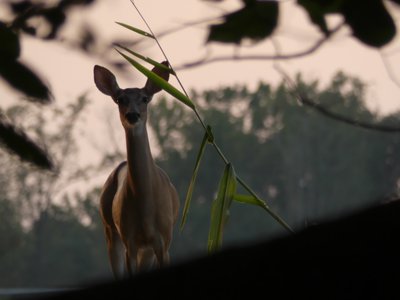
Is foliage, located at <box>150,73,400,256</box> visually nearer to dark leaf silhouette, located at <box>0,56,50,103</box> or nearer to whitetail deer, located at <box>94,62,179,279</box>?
whitetail deer, located at <box>94,62,179,279</box>

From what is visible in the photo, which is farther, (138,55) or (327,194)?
(327,194)

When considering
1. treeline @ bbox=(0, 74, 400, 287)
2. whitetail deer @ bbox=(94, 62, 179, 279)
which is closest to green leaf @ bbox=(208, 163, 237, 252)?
whitetail deer @ bbox=(94, 62, 179, 279)

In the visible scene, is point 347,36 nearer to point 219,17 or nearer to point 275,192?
point 219,17

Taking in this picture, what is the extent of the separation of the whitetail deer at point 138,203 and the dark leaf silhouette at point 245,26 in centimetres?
410

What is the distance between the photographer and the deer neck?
564 cm

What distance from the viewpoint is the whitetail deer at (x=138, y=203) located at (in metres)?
5.38

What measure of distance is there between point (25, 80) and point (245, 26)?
0.22 m

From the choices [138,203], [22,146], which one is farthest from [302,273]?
[138,203]

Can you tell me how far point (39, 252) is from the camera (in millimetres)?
47250

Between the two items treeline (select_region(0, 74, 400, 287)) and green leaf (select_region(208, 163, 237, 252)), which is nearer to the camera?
green leaf (select_region(208, 163, 237, 252))

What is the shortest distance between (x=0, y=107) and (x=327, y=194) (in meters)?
49.2

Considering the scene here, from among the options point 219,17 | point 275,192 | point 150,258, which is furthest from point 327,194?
point 219,17

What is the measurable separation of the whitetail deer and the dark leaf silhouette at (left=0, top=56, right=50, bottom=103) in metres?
4.28

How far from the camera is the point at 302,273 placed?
1.96 ft
